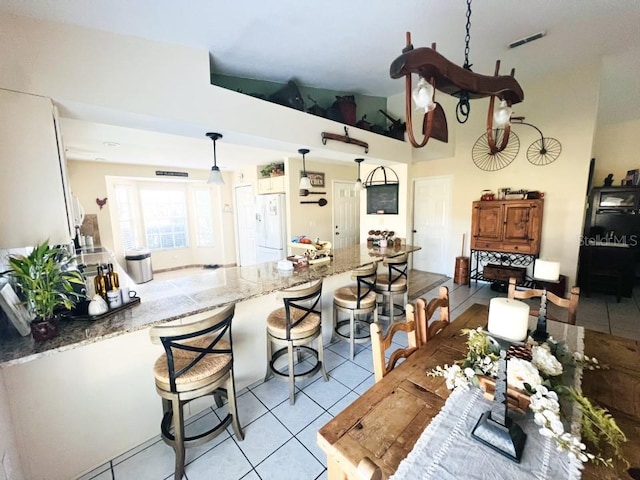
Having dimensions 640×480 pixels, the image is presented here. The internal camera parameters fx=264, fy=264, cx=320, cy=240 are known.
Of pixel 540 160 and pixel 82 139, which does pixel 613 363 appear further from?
pixel 82 139

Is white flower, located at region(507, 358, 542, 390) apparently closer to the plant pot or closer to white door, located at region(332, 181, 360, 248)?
the plant pot

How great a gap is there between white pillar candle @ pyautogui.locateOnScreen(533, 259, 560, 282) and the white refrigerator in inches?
158

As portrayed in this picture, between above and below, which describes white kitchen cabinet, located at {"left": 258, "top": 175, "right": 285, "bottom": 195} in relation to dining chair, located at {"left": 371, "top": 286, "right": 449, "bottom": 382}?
above

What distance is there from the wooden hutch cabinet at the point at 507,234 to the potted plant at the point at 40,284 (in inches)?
191

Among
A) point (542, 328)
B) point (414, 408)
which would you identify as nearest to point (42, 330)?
point (414, 408)

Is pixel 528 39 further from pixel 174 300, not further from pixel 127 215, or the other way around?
pixel 127 215

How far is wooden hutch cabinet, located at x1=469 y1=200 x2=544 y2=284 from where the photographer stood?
12.6ft

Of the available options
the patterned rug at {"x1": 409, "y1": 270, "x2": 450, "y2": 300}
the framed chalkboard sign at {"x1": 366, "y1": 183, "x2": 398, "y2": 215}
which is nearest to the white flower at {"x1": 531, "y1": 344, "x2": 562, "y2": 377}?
the patterned rug at {"x1": 409, "y1": 270, "x2": 450, "y2": 300}

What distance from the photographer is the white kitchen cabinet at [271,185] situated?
5176 millimetres

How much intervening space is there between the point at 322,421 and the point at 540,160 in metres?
4.71

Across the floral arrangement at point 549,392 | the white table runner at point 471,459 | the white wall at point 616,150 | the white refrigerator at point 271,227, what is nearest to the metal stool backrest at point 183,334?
the white table runner at point 471,459

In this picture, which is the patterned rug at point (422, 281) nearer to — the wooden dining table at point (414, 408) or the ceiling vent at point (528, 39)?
the wooden dining table at point (414, 408)

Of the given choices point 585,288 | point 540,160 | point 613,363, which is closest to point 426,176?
point 540,160

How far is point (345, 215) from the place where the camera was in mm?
6020
